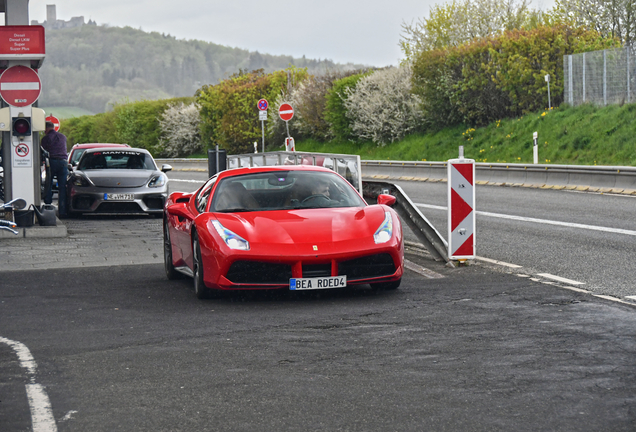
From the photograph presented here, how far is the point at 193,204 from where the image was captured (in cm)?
958

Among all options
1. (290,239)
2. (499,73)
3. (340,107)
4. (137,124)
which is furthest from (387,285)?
(137,124)

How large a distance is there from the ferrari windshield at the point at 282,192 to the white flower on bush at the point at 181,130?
187 feet

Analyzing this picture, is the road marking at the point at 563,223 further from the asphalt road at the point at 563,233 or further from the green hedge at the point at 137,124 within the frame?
the green hedge at the point at 137,124

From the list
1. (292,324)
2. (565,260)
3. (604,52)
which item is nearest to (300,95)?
(604,52)

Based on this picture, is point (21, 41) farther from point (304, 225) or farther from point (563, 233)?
point (563, 233)

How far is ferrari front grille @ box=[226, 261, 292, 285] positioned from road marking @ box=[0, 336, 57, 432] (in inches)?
86.3

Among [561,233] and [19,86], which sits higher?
[19,86]

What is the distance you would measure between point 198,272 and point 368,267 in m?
1.53

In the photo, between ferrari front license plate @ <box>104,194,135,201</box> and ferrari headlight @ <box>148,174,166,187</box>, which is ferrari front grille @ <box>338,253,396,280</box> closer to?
ferrari front license plate @ <box>104,194,135,201</box>

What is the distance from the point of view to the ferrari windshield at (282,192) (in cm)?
897

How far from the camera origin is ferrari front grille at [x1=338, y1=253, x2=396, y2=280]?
815 centimetres

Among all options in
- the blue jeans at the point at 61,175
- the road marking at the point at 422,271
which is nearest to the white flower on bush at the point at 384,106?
the blue jeans at the point at 61,175

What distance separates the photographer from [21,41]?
14.4 meters

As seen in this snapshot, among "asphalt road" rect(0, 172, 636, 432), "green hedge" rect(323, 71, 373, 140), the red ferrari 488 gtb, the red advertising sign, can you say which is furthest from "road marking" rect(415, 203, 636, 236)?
"green hedge" rect(323, 71, 373, 140)
